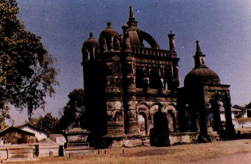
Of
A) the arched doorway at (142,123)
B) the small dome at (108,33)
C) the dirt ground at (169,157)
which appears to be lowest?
the dirt ground at (169,157)

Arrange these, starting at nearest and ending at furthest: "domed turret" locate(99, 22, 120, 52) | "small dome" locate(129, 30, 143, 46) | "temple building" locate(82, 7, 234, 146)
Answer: "temple building" locate(82, 7, 234, 146), "domed turret" locate(99, 22, 120, 52), "small dome" locate(129, 30, 143, 46)

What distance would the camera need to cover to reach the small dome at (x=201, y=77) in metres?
30.4

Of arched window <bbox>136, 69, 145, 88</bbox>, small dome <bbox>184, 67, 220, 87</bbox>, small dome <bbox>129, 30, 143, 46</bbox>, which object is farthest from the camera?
small dome <bbox>184, 67, 220, 87</bbox>

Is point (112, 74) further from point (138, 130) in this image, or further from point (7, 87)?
point (7, 87)

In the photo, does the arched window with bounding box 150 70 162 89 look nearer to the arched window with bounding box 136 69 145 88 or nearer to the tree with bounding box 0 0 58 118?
the arched window with bounding box 136 69 145 88

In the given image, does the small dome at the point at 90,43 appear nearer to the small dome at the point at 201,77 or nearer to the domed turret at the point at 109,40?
the domed turret at the point at 109,40

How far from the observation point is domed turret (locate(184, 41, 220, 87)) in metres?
30.5

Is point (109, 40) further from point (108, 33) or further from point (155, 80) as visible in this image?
point (155, 80)

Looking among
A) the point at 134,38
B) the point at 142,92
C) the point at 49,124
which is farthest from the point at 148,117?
the point at 49,124

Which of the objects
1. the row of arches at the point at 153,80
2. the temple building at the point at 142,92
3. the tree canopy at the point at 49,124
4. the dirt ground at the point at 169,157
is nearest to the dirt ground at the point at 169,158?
the dirt ground at the point at 169,157

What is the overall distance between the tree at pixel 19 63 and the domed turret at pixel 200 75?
16.5m

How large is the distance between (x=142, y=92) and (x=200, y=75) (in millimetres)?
8079

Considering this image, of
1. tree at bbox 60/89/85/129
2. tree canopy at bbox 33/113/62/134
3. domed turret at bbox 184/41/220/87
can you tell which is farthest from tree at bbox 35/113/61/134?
domed turret at bbox 184/41/220/87

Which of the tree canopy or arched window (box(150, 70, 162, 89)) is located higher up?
arched window (box(150, 70, 162, 89))
